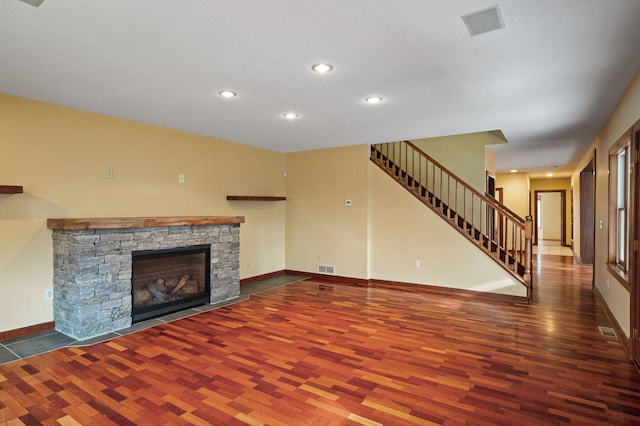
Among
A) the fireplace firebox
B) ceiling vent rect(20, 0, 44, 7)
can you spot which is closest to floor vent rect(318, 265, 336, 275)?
the fireplace firebox

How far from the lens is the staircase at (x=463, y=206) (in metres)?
5.47

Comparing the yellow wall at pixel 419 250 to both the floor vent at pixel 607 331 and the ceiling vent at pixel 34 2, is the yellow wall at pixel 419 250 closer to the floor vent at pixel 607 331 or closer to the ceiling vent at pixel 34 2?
the floor vent at pixel 607 331

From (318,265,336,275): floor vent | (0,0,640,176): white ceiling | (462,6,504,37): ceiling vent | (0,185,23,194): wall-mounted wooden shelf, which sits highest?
(0,0,640,176): white ceiling

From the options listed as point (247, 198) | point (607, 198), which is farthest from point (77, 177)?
point (607, 198)

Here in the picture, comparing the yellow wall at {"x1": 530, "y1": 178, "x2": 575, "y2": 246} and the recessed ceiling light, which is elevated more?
the recessed ceiling light

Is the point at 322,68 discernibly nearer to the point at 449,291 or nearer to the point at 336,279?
the point at 449,291

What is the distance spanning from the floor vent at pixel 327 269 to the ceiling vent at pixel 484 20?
4.98 m

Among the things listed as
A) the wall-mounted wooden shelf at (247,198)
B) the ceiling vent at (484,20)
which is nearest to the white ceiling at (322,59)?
the ceiling vent at (484,20)

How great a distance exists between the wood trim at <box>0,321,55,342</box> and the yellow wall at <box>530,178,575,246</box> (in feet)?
47.6

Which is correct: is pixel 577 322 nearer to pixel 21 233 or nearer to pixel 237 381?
pixel 237 381

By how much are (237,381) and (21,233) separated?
2845 millimetres

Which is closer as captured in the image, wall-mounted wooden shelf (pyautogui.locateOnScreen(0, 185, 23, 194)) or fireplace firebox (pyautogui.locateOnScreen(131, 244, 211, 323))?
wall-mounted wooden shelf (pyautogui.locateOnScreen(0, 185, 23, 194))

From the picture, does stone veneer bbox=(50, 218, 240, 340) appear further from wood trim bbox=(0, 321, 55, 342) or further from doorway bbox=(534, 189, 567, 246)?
doorway bbox=(534, 189, 567, 246)

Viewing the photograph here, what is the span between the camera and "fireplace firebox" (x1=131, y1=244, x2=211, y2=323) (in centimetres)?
429
